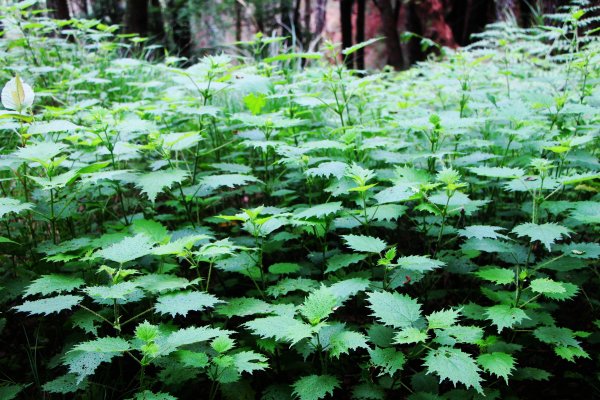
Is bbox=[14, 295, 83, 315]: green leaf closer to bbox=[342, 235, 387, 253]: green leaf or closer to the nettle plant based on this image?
the nettle plant

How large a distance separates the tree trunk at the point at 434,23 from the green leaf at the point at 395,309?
11124mm

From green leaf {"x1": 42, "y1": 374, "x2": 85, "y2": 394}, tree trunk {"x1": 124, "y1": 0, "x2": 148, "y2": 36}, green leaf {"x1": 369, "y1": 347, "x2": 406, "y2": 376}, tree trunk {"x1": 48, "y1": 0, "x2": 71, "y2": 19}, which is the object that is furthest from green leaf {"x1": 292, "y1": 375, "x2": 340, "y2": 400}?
tree trunk {"x1": 124, "y1": 0, "x2": 148, "y2": 36}

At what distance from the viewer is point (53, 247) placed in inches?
62.9

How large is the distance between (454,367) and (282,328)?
1.66 ft

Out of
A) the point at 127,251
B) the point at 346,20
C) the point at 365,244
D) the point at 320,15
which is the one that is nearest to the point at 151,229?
the point at 127,251

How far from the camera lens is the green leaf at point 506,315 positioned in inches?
54.4

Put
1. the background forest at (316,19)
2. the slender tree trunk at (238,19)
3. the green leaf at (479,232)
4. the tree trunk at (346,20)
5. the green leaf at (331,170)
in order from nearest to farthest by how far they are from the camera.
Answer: the green leaf at (479,232)
the green leaf at (331,170)
the background forest at (316,19)
the tree trunk at (346,20)
the slender tree trunk at (238,19)

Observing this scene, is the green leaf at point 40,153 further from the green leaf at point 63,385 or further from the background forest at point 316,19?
the background forest at point 316,19

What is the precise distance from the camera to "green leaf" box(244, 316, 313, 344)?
120 centimetres

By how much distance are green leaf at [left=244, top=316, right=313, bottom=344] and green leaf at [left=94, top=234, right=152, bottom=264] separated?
0.42 m

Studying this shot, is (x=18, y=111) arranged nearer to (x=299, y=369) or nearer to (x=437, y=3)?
(x=299, y=369)

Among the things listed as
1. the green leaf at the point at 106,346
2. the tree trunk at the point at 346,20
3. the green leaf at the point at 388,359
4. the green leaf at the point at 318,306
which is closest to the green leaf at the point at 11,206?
the green leaf at the point at 106,346

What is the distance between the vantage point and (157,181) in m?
1.62

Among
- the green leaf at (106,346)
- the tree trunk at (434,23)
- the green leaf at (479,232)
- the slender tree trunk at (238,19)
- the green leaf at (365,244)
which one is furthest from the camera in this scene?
the tree trunk at (434,23)
